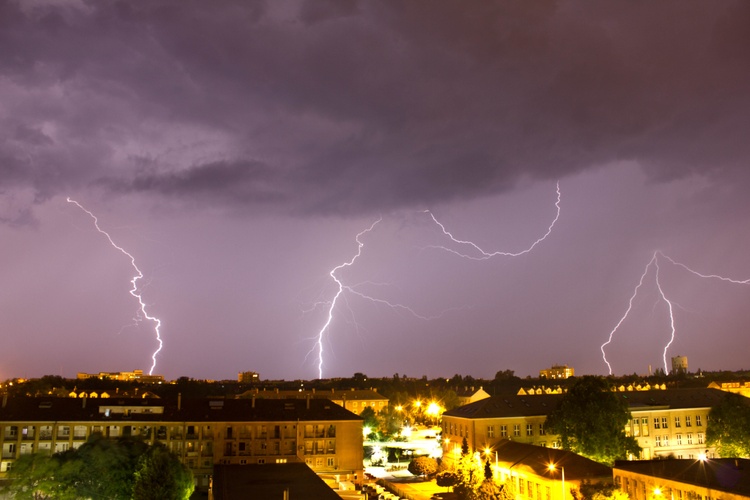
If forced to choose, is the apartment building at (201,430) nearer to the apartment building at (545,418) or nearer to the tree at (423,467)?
the tree at (423,467)

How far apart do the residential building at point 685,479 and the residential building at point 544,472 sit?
1946 millimetres

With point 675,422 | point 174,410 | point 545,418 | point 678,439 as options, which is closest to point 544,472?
point 545,418

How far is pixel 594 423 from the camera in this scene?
140ft

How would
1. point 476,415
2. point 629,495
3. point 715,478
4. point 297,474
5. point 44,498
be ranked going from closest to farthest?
point 715,478
point 629,495
point 44,498
point 297,474
point 476,415

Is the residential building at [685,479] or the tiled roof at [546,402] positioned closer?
the residential building at [685,479]

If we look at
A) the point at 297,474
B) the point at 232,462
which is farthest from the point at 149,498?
the point at 232,462

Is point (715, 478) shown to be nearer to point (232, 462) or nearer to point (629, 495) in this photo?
point (629, 495)

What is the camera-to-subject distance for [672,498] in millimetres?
28828

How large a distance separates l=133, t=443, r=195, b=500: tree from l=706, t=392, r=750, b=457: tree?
118 feet

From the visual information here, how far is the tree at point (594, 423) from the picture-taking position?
42.3m

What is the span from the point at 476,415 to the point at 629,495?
2010cm

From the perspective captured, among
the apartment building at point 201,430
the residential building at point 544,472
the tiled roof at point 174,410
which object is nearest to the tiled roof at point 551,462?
the residential building at point 544,472

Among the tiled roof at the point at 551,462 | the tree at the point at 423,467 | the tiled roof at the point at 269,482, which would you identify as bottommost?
the tree at the point at 423,467

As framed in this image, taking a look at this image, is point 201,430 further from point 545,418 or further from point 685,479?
Result: point 685,479
